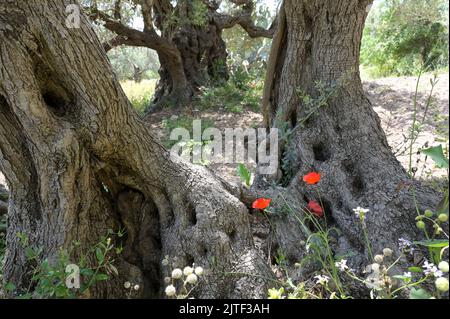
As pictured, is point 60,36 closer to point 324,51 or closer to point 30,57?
point 30,57

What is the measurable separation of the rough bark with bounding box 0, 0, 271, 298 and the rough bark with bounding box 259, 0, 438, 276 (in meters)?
0.63

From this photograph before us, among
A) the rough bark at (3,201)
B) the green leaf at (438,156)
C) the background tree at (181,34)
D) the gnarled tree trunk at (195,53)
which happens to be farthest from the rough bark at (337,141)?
the gnarled tree trunk at (195,53)

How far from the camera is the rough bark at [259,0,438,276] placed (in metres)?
2.51

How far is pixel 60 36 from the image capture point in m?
2.13

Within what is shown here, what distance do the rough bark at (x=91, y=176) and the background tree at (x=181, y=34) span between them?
5690mm

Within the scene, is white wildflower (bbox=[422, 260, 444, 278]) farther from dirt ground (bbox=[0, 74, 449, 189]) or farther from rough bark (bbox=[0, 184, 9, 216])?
rough bark (bbox=[0, 184, 9, 216])

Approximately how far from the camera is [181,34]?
364 inches

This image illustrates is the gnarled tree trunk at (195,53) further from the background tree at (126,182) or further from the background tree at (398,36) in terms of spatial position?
the background tree at (126,182)

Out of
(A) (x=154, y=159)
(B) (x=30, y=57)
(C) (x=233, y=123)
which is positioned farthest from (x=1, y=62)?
(C) (x=233, y=123)

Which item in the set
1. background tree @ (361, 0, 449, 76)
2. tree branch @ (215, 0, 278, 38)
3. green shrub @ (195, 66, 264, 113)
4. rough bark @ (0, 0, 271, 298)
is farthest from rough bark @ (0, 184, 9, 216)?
background tree @ (361, 0, 449, 76)

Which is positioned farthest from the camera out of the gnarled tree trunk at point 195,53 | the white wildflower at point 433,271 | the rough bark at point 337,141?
the gnarled tree trunk at point 195,53

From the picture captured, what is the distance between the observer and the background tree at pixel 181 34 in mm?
8188

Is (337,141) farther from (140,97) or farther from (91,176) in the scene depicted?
(140,97)

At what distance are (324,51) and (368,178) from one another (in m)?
1.12
